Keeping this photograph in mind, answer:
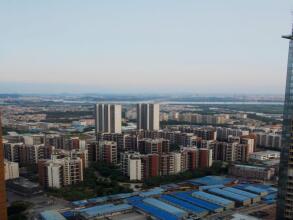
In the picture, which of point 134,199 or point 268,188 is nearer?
point 134,199

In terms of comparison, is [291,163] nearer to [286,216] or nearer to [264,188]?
[286,216]

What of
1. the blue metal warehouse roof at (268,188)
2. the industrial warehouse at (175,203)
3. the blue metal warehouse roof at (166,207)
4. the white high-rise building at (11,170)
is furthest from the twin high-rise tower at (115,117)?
the blue metal warehouse roof at (166,207)

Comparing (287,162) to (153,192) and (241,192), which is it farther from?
(153,192)

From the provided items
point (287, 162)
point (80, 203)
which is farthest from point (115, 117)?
point (287, 162)

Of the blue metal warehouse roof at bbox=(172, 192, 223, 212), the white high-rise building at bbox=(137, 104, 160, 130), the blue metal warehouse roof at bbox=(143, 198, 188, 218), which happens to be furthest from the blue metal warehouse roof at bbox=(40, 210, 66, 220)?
the white high-rise building at bbox=(137, 104, 160, 130)

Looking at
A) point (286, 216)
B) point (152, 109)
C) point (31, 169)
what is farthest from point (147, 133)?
point (286, 216)

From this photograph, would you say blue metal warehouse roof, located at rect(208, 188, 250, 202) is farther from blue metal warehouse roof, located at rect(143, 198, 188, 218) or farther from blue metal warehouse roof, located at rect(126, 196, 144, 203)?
blue metal warehouse roof, located at rect(126, 196, 144, 203)
